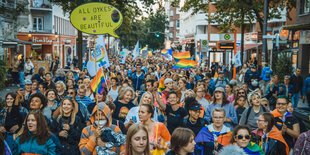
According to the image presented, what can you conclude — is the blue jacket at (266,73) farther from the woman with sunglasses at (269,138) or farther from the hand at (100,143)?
the hand at (100,143)

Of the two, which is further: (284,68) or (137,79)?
(284,68)

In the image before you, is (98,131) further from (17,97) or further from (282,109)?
(282,109)

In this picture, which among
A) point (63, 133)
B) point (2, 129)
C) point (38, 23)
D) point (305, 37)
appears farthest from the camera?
point (38, 23)

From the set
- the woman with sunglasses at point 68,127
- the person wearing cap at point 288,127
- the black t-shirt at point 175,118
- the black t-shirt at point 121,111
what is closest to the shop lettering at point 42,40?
the black t-shirt at point 121,111

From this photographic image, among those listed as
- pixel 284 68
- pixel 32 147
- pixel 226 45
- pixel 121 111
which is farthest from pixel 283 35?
pixel 32 147

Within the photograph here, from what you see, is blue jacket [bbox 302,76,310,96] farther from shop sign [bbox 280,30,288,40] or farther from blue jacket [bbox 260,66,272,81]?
shop sign [bbox 280,30,288,40]

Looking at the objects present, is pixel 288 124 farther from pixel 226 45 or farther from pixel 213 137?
pixel 226 45

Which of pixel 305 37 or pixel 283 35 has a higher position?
pixel 283 35

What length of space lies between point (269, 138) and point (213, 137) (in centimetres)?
81

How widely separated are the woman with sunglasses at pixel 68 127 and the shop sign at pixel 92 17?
131 centimetres

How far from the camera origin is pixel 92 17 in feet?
22.2

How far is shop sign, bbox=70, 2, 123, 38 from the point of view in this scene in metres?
6.71

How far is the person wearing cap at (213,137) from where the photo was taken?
5.44 metres

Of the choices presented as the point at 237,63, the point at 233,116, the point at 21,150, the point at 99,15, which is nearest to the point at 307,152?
the point at 233,116
